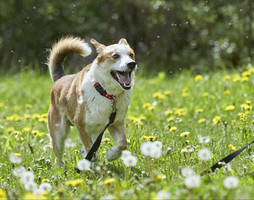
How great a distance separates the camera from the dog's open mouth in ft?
11.7

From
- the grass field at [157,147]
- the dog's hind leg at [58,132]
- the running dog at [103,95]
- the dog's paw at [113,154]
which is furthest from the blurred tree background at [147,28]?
the dog's paw at [113,154]

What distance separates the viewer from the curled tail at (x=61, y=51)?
4305 millimetres

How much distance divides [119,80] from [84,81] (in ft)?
1.15

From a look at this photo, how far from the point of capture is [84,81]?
150 inches

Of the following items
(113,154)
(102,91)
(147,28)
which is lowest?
(113,154)

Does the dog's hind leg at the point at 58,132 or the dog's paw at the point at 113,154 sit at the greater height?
the dog's hind leg at the point at 58,132

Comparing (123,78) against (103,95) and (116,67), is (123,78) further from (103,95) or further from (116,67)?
(103,95)

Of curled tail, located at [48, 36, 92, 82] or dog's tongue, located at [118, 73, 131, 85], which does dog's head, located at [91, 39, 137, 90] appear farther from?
curled tail, located at [48, 36, 92, 82]

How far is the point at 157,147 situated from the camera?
243 cm

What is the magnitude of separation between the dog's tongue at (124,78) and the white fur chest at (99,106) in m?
0.16

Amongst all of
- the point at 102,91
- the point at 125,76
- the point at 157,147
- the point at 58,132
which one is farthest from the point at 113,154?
the point at 157,147

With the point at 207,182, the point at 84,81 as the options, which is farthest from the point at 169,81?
the point at 207,182

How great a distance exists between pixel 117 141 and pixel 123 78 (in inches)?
19.7

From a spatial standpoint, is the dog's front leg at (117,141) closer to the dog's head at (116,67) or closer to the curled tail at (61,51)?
the dog's head at (116,67)
